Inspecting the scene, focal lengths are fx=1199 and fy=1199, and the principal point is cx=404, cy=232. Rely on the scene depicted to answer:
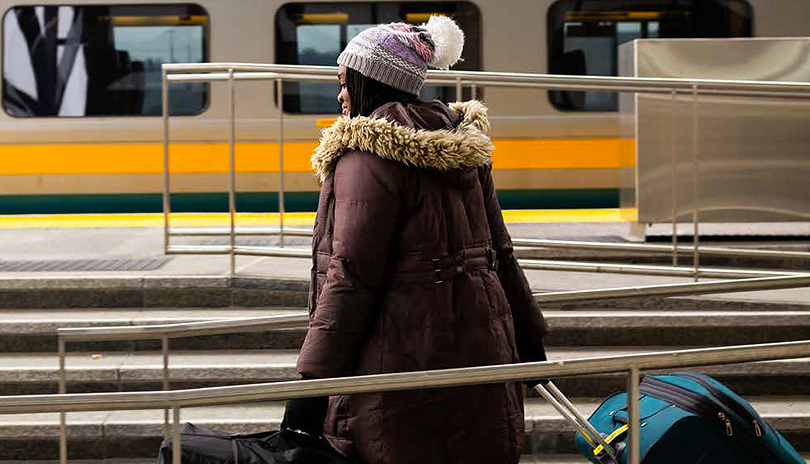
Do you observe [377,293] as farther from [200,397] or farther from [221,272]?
[221,272]

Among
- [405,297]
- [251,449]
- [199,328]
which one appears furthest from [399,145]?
[199,328]

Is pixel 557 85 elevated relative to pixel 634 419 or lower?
elevated

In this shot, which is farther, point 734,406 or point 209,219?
point 209,219

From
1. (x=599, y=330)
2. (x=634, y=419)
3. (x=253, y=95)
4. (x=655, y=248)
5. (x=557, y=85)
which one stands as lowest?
(x=599, y=330)

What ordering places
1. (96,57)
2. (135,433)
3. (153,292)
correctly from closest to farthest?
(135,433)
(153,292)
(96,57)

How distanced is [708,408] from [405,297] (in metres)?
0.83

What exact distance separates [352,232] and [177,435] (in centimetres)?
58

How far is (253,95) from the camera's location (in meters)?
10.0

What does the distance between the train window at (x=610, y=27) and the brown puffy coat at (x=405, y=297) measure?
7.35 m

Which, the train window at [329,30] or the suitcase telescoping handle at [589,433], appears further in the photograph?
the train window at [329,30]

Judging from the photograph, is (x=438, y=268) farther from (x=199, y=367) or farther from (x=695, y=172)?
(x=695, y=172)

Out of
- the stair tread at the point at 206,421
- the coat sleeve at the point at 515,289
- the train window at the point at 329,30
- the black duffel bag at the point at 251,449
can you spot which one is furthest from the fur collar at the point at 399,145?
the train window at the point at 329,30

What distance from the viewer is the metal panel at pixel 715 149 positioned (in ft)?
21.5

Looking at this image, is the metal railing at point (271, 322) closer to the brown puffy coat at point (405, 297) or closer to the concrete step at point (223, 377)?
the brown puffy coat at point (405, 297)
